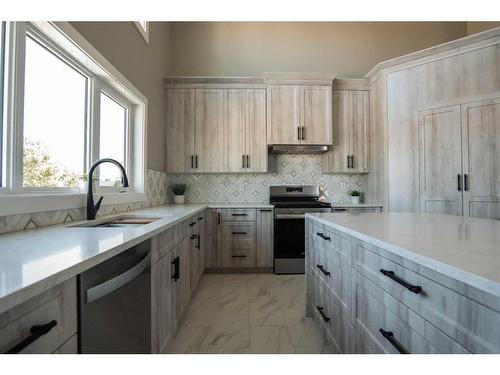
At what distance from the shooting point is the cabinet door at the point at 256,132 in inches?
139

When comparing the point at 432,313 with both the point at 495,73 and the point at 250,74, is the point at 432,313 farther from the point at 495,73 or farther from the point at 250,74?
the point at 250,74

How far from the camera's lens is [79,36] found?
5.27 ft

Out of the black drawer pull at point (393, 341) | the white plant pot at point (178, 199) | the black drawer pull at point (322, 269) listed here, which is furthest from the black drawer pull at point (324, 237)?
the white plant pot at point (178, 199)

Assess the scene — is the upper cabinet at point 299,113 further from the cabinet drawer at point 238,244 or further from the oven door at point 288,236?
the cabinet drawer at point 238,244

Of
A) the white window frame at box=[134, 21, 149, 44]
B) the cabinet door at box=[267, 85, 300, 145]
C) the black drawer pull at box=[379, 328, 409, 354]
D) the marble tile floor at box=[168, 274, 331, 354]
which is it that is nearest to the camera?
the black drawer pull at box=[379, 328, 409, 354]

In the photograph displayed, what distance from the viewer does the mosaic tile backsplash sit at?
12.5ft

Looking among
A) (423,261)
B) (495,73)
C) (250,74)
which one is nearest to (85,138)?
(423,261)

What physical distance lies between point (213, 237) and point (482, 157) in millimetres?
3201

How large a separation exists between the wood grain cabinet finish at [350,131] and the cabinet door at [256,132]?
101cm

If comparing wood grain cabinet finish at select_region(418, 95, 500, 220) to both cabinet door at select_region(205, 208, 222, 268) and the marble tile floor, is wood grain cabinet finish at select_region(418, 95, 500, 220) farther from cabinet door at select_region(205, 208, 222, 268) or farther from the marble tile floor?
cabinet door at select_region(205, 208, 222, 268)

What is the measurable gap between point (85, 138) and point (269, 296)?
218 cm

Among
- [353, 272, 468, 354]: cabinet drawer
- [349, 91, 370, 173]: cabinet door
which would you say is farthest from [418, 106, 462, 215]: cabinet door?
[353, 272, 468, 354]: cabinet drawer

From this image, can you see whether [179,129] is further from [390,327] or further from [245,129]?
[390,327]

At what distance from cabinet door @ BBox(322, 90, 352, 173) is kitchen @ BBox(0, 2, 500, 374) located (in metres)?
0.02
